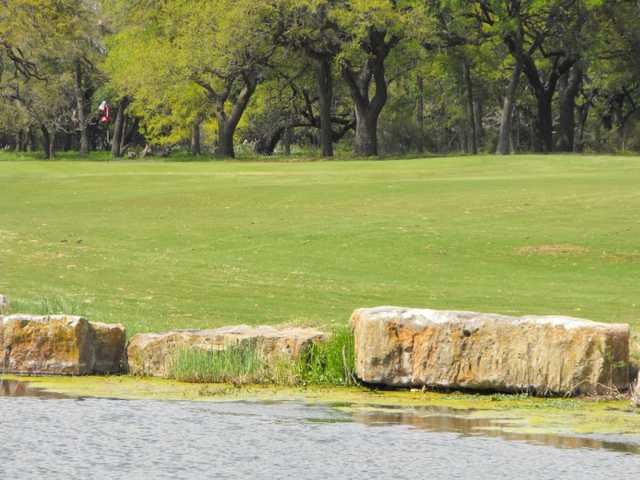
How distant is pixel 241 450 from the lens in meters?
10.0

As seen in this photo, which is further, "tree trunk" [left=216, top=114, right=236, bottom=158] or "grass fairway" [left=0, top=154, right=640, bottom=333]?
"tree trunk" [left=216, top=114, right=236, bottom=158]

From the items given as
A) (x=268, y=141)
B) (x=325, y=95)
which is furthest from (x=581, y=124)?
(x=325, y=95)

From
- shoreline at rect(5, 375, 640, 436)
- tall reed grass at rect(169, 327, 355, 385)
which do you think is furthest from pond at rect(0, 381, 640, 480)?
tall reed grass at rect(169, 327, 355, 385)

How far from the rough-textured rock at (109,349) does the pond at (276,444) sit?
5.28 feet

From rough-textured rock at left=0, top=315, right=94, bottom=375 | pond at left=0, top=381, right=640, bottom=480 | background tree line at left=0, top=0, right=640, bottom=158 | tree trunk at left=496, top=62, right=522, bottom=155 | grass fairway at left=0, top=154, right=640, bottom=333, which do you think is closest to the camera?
pond at left=0, top=381, right=640, bottom=480

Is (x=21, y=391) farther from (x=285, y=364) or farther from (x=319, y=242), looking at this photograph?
(x=319, y=242)

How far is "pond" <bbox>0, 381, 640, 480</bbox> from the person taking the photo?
9.34 metres

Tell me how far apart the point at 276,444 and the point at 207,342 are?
3.07m

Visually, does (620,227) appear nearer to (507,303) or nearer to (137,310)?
(507,303)

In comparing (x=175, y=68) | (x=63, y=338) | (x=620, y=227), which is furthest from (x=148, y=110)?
(x=63, y=338)

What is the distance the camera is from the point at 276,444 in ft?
33.6

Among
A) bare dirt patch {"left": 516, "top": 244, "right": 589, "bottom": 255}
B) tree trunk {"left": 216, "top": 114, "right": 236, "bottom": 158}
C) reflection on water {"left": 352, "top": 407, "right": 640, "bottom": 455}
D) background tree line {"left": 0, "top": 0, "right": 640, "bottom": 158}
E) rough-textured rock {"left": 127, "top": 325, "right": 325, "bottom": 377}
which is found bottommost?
bare dirt patch {"left": 516, "top": 244, "right": 589, "bottom": 255}

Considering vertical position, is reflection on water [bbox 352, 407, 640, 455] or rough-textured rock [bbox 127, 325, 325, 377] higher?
rough-textured rock [bbox 127, 325, 325, 377]

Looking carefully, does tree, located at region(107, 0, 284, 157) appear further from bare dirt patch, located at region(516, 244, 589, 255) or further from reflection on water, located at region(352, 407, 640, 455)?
reflection on water, located at region(352, 407, 640, 455)
